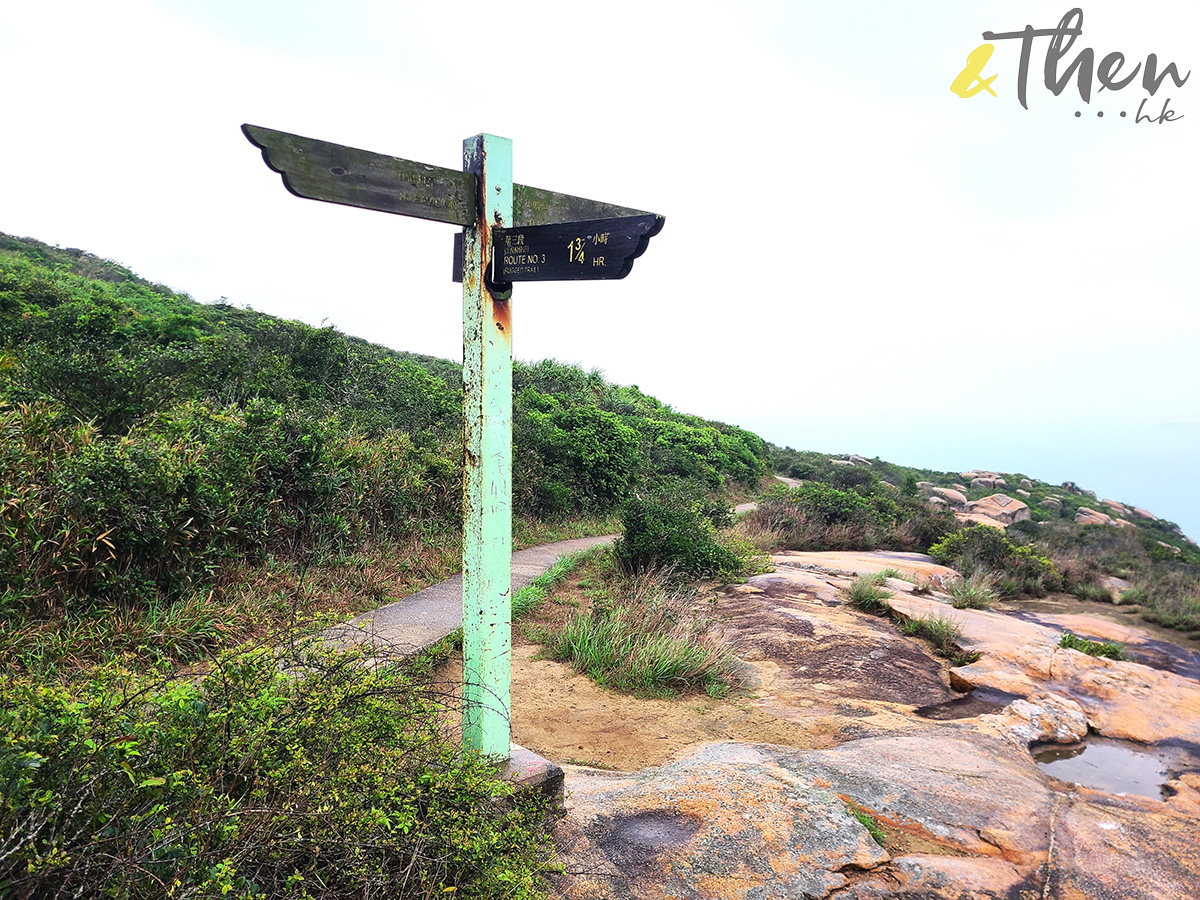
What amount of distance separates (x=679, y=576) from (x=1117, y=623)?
24.8ft

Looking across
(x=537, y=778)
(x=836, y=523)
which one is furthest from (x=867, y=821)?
(x=836, y=523)

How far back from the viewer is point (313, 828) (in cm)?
207

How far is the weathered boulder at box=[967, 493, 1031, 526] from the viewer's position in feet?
77.8

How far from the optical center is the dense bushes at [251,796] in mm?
1693

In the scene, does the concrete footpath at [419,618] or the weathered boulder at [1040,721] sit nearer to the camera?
the weathered boulder at [1040,721]

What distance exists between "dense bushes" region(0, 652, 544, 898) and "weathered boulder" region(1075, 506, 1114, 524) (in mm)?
29964

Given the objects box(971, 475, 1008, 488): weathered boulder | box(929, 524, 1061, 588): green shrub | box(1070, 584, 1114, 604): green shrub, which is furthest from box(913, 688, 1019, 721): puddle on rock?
box(971, 475, 1008, 488): weathered boulder

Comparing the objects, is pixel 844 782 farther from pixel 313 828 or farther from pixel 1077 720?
pixel 1077 720

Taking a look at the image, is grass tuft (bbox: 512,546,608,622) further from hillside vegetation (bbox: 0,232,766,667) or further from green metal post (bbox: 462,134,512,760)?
green metal post (bbox: 462,134,512,760)

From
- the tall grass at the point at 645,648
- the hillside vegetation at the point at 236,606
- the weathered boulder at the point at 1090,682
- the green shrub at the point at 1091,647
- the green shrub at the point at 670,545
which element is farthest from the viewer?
the green shrub at the point at 670,545

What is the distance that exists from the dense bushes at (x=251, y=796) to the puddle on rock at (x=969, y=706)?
3.70m

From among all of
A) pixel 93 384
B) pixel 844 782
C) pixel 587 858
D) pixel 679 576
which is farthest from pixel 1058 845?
pixel 93 384

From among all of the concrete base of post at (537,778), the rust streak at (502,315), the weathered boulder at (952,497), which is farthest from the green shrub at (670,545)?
the weathered boulder at (952,497)

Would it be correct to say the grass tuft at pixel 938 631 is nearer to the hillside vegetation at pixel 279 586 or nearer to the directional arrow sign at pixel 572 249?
the hillside vegetation at pixel 279 586
